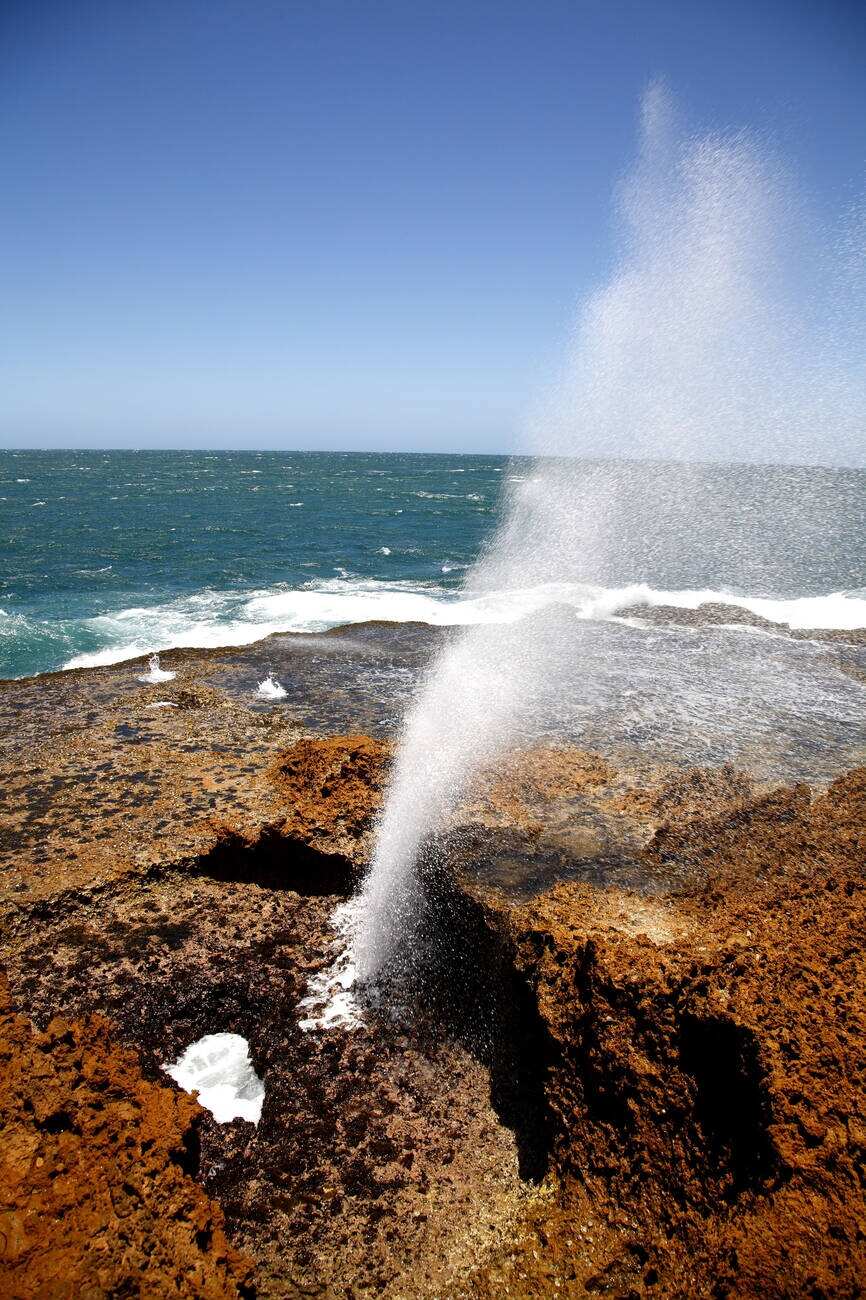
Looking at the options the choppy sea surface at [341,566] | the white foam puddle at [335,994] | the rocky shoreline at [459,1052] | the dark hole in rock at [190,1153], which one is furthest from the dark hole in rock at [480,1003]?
the choppy sea surface at [341,566]

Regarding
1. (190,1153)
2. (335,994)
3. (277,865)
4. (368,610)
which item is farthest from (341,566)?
(190,1153)

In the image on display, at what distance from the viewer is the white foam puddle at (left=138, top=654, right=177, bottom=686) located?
10.1m

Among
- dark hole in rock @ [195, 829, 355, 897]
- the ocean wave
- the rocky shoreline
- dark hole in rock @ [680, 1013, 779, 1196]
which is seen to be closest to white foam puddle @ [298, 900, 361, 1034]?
the rocky shoreline

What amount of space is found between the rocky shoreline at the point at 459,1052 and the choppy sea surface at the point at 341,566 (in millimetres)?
10076

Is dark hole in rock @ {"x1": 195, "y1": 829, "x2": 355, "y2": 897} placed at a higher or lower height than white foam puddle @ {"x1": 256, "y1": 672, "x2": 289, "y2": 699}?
lower

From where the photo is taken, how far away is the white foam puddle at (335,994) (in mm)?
4559

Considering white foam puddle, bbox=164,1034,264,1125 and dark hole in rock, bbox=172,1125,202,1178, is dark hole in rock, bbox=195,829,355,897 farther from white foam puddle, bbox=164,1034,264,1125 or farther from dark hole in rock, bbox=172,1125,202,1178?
dark hole in rock, bbox=172,1125,202,1178

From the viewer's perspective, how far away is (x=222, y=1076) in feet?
13.6

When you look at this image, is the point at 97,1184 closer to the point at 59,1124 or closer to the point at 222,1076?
the point at 59,1124

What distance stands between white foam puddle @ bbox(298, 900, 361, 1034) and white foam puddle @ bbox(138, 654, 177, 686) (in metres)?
6.12

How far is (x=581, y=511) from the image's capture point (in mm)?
30859

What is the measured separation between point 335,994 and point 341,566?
2564cm

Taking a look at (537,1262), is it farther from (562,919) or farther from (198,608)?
(198,608)

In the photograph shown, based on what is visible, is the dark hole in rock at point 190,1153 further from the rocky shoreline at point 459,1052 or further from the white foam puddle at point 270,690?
the white foam puddle at point 270,690
